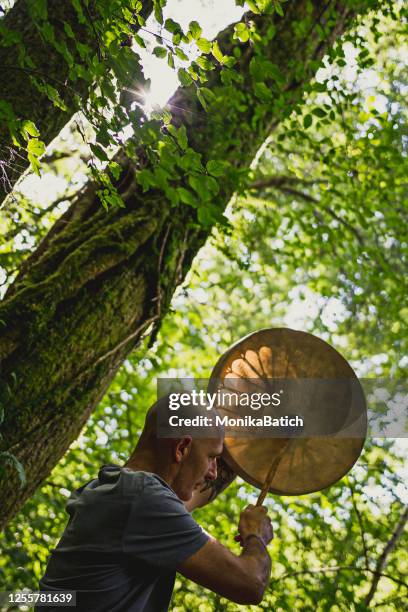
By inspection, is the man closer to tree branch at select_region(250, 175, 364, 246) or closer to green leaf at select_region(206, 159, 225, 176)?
green leaf at select_region(206, 159, 225, 176)

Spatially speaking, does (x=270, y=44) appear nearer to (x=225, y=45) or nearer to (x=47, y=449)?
(x=225, y=45)

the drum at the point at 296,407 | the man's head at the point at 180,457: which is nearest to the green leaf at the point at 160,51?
the drum at the point at 296,407

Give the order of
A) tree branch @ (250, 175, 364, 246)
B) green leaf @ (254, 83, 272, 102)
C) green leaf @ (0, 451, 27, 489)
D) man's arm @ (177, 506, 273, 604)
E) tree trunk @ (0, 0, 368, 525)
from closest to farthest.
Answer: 1. man's arm @ (177, 506, 273, 604)
2. green leaf @ (254, 83, 272, 102)
3. green leaf @ (0, 451, 27, 489)
4. tree trunk @ (0, 0, 368, 525)
5. tree branch @ (250, 175, 364, 246)

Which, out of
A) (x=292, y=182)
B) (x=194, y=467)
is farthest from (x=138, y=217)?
(x=292, y=182)

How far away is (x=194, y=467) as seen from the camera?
7.71 ft

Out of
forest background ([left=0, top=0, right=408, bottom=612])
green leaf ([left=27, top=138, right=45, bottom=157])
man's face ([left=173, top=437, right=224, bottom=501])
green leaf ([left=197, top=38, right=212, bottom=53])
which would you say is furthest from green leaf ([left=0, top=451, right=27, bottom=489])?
green leaf ([left=197, top=38, right=212, bottom=53])

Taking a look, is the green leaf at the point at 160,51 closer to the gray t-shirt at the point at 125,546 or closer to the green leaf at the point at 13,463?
the gray t-shirt at the point at 125,546

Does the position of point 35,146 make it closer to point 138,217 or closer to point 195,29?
point 195,29

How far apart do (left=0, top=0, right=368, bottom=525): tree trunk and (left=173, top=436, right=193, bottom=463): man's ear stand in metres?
0.97

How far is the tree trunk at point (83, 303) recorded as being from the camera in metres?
2.94

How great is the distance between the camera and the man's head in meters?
2.33

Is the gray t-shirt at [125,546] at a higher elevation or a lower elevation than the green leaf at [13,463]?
lower

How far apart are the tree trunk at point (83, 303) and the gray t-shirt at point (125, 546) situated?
0.95m

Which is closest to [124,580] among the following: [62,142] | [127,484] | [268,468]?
[127,484]
